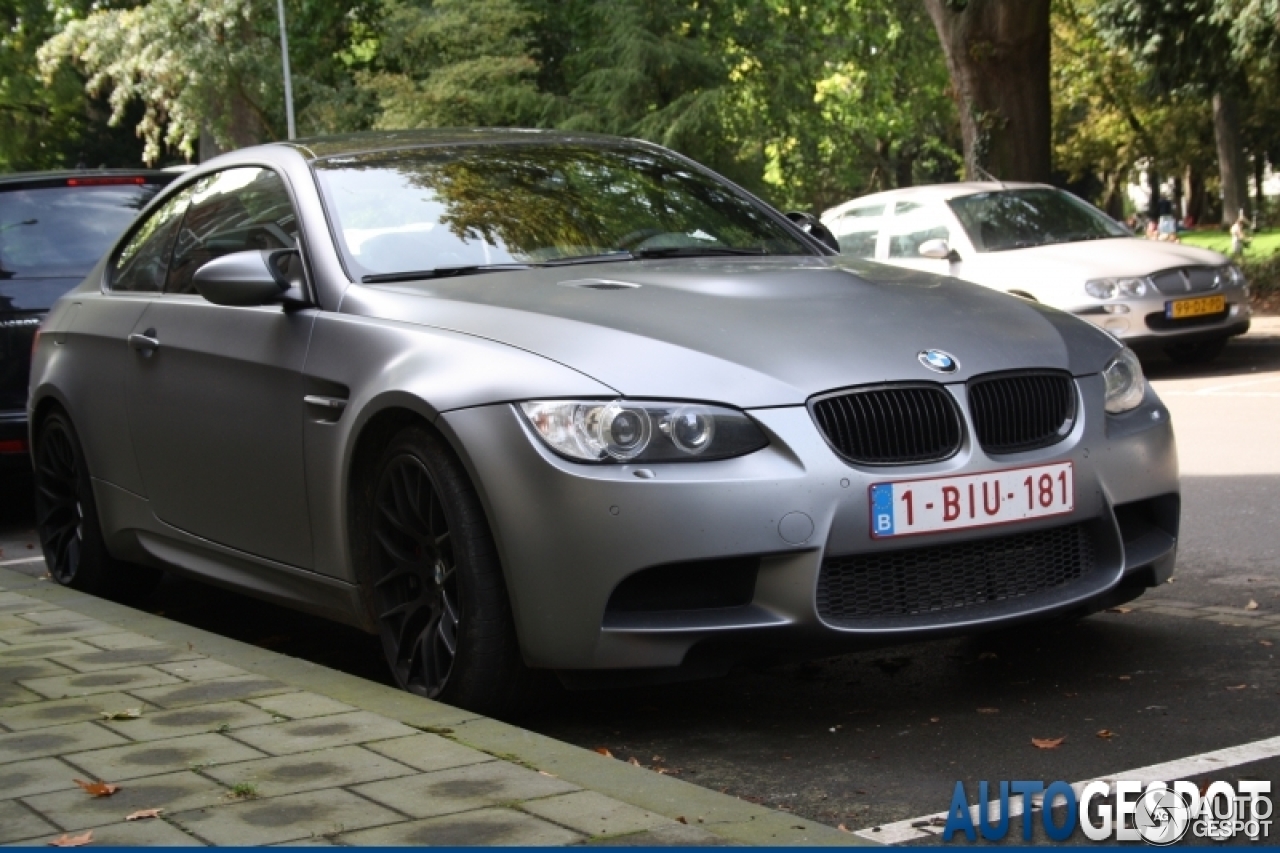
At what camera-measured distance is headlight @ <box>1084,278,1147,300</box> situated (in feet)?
47.2

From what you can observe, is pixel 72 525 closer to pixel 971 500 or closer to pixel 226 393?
A: pixel 226 393

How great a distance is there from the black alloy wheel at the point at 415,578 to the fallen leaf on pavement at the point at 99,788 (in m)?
1.09

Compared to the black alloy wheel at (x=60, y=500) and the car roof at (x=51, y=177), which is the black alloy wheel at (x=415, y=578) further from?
the car roof at (x=51, y=177)

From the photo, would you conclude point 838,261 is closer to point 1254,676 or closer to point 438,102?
point 1254,676

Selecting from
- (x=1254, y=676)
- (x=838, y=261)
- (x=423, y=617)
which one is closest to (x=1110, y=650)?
(x=1254, y=676)

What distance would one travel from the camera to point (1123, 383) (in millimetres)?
5137

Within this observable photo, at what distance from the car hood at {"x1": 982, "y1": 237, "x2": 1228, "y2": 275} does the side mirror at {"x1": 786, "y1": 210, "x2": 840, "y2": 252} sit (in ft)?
27.0

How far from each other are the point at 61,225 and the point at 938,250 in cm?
694

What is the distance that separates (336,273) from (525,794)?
2.18 meters

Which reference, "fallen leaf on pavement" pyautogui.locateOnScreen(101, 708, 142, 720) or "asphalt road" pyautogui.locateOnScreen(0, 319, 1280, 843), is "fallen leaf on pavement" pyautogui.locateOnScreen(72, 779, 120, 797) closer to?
"fallen leaf on pavement" pyautogui.locateOnScreen(101, 708, 142, 720)

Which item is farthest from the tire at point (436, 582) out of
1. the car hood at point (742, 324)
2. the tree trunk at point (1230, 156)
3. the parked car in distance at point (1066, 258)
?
the tree trunk at point (1230, 156)

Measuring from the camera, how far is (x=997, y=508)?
4.61m

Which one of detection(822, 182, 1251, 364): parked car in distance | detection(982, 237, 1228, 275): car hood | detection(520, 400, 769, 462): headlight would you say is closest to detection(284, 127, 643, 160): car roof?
detection(520, 400, 769, 462): headlight

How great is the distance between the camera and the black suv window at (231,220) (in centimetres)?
588
